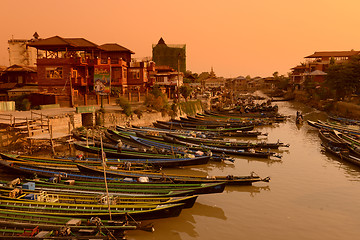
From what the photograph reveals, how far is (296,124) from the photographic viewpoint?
53688 millimetres

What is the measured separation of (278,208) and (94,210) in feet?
37.9

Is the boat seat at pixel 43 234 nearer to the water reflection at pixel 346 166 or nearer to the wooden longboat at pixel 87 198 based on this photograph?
the wooden longboat at pixel 87 198

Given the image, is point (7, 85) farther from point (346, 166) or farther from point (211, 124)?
point (346, 166)

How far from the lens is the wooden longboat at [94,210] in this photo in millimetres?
13779

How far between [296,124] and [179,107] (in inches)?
913

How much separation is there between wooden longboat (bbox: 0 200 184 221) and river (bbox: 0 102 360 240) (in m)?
1.42

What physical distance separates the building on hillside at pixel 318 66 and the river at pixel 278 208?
78519 millimetres

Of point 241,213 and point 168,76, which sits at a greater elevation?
point 168,76

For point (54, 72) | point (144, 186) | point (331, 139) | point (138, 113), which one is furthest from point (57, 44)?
point (331, 139)

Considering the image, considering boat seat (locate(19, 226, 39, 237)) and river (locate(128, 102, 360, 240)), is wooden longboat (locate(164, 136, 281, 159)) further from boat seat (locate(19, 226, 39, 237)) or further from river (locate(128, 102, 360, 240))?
boat seat (locate(19, 226, 39, 237))

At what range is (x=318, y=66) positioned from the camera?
346 feet

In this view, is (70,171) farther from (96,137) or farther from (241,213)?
(241,213)

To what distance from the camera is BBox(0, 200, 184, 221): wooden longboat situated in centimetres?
1378

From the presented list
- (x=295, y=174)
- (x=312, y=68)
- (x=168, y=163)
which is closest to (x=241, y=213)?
(x=168, y=163)
